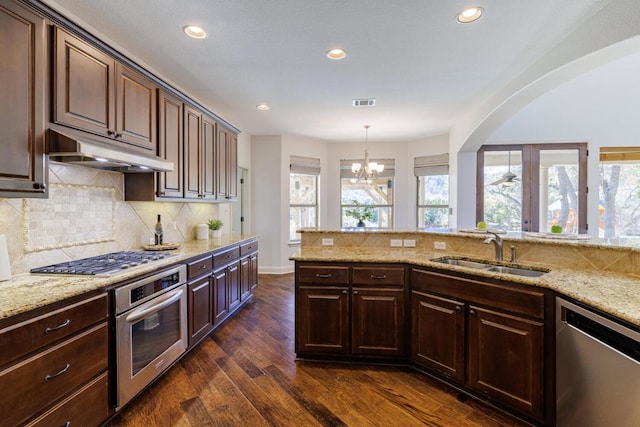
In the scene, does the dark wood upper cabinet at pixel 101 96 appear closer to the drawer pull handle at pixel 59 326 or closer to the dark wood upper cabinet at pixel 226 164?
the drawer pull handle at pixel 59 326

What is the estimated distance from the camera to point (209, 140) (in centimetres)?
386

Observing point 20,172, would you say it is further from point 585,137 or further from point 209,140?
point 585,137

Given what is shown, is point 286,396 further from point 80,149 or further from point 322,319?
point 80,149

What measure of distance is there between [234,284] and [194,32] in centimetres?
260

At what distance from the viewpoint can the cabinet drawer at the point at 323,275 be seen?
8.55ft

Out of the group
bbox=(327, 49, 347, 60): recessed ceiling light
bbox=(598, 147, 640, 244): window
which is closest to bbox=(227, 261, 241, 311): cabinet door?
bbox=(327, 49, 347, 60): recessed ceiling light

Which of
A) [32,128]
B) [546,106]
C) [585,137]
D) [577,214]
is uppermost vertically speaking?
[546,106]

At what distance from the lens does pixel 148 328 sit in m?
2.19

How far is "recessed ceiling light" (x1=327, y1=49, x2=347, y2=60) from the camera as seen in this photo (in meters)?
2.65

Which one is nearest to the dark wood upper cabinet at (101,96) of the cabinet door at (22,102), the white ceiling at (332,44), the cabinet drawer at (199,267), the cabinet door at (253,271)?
the cabinet door at (22,102)

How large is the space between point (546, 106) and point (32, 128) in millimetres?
5866

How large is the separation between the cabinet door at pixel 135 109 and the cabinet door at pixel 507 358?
2901 mm

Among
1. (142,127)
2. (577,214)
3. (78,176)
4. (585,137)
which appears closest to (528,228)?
(577,214)

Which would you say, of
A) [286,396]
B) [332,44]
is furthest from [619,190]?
[286,396]
